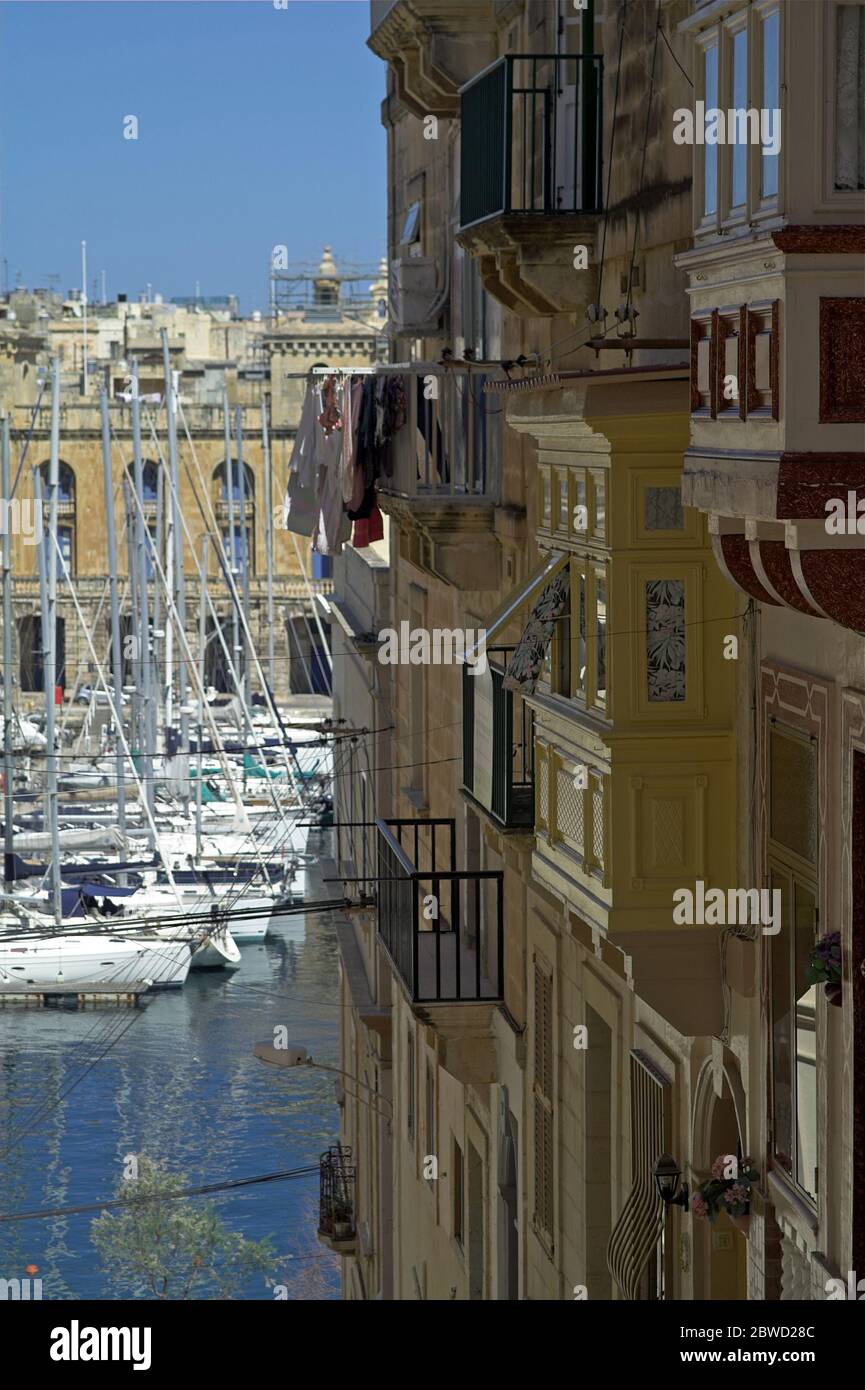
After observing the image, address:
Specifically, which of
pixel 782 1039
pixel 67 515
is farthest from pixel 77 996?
pixel 782 1039

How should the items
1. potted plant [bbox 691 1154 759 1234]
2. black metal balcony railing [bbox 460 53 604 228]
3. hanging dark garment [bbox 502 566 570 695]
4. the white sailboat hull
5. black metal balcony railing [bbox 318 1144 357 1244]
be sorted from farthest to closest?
the white sailboat hull < black metal balcony railing [bbox 318 1144 357 1244] < black metal balcony railing [bbox 460 53 604 228] < hanging dark garment [bbox 502 566 570 695] < potted plant [bbox 691 1154 759 1234]

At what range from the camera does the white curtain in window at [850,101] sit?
20.5 ft

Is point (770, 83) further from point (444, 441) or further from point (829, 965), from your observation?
point (444, 441)

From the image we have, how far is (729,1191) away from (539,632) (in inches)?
99.4

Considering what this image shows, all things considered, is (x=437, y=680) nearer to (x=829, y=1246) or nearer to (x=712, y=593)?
(x=712, y=593)

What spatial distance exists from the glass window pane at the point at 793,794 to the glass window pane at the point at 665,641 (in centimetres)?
65

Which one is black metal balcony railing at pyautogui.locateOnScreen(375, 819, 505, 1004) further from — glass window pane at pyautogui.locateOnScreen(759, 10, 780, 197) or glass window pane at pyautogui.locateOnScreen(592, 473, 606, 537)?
glass window pane at pyautogui.locateOnScreen(759, 10, 780, 197)

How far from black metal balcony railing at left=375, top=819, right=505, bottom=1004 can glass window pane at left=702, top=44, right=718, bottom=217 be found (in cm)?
586

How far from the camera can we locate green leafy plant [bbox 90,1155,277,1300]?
104 ft

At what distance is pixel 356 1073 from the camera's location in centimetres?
2477

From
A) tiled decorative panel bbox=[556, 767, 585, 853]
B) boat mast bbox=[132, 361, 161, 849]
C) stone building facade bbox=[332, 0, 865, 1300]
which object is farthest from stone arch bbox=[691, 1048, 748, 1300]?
boat mast bbox=[132, 361, 161, 849]

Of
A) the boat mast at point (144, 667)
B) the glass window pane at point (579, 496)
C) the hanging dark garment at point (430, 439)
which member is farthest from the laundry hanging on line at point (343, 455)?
the boat mast at point (144, 667)

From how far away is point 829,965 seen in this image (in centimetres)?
716

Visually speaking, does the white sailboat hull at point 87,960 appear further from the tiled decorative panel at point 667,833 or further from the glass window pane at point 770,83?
the glass window pane at point 770,83
